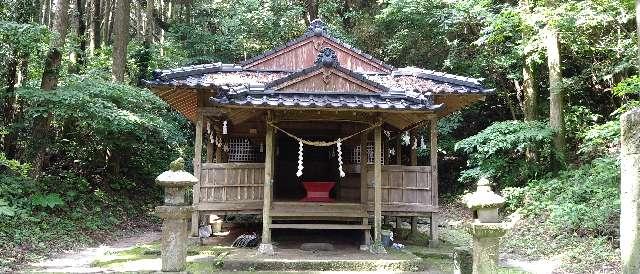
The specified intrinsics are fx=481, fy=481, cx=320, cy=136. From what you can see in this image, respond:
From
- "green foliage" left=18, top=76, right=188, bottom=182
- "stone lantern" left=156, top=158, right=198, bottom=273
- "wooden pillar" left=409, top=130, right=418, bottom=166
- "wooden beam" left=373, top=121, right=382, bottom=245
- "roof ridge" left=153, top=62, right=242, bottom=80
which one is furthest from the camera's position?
"wooden pillar" left=409, top=130, right=418, bottom=166

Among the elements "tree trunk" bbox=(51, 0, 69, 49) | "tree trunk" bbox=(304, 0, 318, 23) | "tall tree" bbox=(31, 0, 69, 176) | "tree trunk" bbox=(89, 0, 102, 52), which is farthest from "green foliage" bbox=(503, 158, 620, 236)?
"tree trunk" bbox=(89, 0, 102, 52)

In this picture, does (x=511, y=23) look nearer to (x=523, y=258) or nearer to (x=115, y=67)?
(x=523, y=258)

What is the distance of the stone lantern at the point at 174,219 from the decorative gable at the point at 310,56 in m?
6.65

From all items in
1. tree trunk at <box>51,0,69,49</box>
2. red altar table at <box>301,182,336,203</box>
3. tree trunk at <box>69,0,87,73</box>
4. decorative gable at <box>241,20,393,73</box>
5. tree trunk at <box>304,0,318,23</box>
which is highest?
tree trunk at <box>304,0,318,23</box>

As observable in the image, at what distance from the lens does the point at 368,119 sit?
33.2 ft

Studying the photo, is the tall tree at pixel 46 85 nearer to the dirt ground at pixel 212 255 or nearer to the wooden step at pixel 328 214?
the dirt ground at pixel 212 255

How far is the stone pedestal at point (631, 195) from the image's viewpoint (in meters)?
5.02

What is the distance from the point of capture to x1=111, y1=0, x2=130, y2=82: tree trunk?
1666 centimetres

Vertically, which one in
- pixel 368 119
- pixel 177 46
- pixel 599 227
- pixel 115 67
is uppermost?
pixel 177 46

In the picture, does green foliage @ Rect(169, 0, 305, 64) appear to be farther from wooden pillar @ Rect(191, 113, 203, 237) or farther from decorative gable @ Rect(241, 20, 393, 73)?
wooden pillar @ Rect(191, 113, 203, 237)

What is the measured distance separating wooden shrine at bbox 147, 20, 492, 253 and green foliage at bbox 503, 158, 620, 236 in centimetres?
290

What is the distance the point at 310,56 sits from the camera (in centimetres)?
1362

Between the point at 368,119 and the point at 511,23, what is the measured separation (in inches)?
242

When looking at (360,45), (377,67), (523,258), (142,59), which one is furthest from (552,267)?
(142,59)
